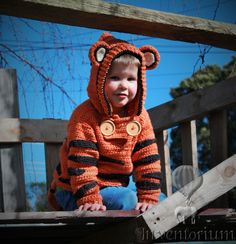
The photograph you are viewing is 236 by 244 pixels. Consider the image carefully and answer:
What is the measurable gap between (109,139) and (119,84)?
13.5 inches

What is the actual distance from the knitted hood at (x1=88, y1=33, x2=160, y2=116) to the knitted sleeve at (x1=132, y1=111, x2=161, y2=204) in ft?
0.51

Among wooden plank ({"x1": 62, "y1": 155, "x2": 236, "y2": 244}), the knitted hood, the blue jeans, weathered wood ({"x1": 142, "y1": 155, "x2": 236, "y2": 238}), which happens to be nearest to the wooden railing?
the blue jeans

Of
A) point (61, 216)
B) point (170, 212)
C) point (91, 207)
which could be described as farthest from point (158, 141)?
point (61, 216)

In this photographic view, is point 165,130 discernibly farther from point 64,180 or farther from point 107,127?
point 64,180

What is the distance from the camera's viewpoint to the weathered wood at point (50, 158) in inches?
133

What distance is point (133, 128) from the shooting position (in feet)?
9.36

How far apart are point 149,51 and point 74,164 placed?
88 centimetres

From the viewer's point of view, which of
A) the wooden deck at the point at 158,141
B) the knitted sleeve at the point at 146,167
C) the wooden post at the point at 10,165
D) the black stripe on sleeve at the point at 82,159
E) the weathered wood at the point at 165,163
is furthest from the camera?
the weathered wood at the point at 165,163

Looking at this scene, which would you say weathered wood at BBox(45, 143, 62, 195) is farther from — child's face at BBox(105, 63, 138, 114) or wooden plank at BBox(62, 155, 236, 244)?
wooden plank at BBox(62, 155, 236, 244)

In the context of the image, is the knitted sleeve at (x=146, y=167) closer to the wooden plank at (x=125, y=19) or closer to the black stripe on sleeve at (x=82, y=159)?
the black stripe on sleeve at (x=82, y=159)

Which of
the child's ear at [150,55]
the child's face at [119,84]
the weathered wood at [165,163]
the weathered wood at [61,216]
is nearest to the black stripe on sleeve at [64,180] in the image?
the child's face at [119,84]

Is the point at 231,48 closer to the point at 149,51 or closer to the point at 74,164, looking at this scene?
the point at 149,51

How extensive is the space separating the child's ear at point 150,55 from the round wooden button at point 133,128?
38cm

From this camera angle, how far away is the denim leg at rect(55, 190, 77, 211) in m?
2.77
